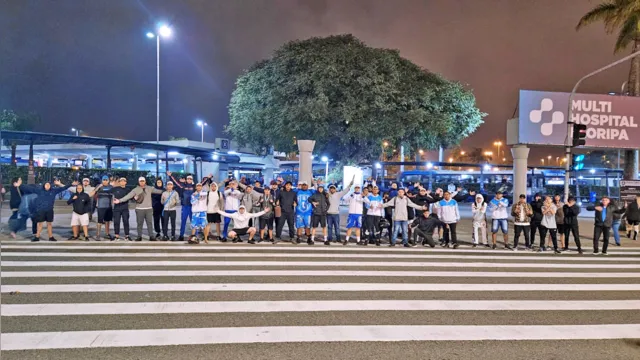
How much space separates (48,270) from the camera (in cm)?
859

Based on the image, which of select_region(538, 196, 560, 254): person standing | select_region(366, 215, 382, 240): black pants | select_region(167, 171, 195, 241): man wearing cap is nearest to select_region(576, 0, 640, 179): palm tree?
select_region(538, 196, 560, 254): person standing

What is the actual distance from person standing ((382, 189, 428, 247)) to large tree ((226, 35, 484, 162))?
10.7 m

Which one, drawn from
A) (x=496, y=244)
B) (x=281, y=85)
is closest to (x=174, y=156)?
(x=281, y=85)

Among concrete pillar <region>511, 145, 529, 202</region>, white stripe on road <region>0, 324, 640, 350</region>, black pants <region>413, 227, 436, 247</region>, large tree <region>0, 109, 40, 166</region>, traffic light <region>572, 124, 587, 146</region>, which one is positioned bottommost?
white stripe on road <region>0, 324, 640, 350</region>

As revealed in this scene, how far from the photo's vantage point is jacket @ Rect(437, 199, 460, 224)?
13.2 meters

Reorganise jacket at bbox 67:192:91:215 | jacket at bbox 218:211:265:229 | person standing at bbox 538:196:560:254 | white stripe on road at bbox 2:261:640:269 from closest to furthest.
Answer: white stripe on road at bbox 2:261:640:269 < jacket at bbox 67:192:91:215 < jacket at bbox 218:211:265:229 < person standing at bbox 538:196:560:254

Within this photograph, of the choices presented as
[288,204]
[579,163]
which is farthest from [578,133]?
[288,204]

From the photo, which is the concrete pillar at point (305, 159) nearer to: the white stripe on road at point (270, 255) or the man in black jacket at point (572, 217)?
the white stripe on road at point (270, 255)

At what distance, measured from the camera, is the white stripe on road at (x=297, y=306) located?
20.3 ft

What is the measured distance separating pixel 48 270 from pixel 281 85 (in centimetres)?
1826

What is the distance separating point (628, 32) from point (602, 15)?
131cm

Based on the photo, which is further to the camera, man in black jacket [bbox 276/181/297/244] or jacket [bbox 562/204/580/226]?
man in black jacket [bbox 276/181/297/244]

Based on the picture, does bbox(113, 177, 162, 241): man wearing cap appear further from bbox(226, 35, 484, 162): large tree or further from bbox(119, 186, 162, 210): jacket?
bbox(226, 35, 484, 162): large tree

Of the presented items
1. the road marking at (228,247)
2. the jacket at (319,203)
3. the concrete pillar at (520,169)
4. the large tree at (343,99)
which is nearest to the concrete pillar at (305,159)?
the large tree at (343,99)
